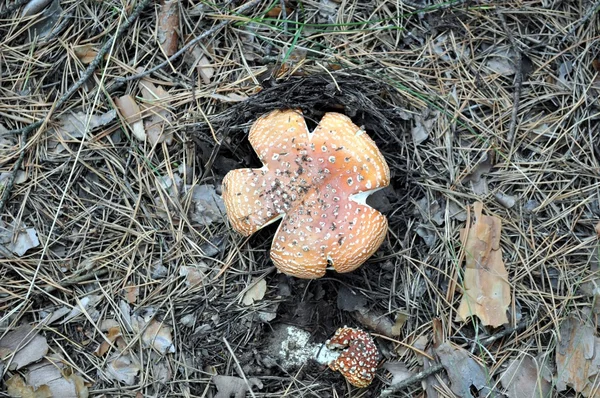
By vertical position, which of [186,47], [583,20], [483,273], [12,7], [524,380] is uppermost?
[12,7]

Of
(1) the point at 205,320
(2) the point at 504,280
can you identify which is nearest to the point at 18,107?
(1) the point at 205,320

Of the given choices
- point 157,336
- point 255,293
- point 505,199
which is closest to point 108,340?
point 157,336

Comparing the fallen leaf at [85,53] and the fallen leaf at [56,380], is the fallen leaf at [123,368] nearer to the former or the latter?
the fallen leaf at [56,380]

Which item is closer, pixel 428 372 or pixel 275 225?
pixel 428 372

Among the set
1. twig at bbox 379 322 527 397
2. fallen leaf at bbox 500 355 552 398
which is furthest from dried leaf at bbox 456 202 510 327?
fallen leaf at bbox 500 355 552 398

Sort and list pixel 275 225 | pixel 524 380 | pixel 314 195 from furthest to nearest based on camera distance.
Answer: pixel 275 225 → pixel 524 380 → pixel 314 195

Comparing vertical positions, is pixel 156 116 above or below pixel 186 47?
below

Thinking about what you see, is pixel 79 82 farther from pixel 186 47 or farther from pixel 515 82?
pixel 515 82

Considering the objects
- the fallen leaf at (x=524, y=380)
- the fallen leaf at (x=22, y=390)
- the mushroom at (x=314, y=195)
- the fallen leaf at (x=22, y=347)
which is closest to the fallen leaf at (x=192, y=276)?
the mushroom at (x=314, y=195)
